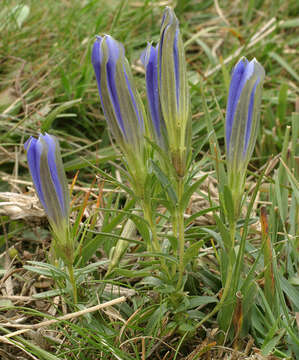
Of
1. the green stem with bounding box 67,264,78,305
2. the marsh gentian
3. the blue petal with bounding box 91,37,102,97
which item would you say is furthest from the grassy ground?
the blue petal with bounding box 91,37,102,97

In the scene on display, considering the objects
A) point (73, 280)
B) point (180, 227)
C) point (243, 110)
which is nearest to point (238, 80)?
point (243, 110)

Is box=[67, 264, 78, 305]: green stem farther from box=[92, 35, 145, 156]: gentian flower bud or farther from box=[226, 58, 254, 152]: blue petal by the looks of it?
box=[226, 58, 254, 152]: blue petal

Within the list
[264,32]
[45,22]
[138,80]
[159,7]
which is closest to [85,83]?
[138,80]

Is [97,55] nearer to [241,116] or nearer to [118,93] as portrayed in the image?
[118,93]

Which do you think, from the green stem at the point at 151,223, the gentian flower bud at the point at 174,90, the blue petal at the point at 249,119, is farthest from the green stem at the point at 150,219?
the blue petal at the point at 249,119

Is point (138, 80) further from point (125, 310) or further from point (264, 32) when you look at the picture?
point (125, 310)

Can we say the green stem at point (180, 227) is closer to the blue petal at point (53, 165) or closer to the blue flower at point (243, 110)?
the blue flower at point (243, 110)

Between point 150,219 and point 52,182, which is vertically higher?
point 52,182
